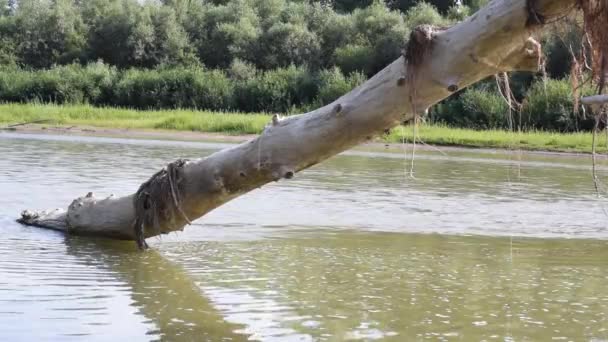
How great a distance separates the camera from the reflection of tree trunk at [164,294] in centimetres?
604

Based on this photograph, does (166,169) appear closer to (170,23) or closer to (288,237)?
(288,237)

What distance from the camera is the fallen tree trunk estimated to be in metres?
6.36

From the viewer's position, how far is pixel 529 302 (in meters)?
7.21

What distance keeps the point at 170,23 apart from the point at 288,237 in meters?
42.7

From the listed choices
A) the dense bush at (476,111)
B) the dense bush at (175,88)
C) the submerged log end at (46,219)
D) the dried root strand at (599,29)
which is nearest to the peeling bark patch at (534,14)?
the dried root strand at (599,29)

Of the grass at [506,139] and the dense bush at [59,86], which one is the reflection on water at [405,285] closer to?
the grass at [506,139]

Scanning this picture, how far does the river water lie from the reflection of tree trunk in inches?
0.7

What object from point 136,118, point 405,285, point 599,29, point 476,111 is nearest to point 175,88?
point 136,118

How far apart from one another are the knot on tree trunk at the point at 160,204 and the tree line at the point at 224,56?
2443 centimetres

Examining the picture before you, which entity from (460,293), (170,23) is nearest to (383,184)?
(460,293)

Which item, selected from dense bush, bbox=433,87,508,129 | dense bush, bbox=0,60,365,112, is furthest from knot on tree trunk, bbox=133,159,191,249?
dense bush, bbox=0,60,365,112

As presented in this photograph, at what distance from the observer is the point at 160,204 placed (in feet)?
29.2

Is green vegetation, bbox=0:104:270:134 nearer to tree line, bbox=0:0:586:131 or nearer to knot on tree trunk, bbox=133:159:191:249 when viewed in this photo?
tree line, bbox=0:0:586:131

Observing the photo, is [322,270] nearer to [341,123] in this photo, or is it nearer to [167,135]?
[341,123]
